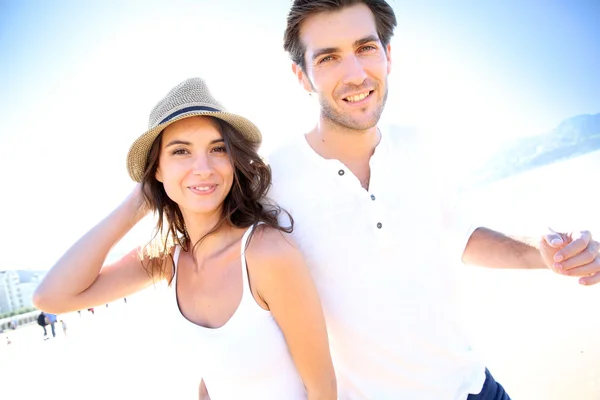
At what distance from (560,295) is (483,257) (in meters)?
6.65

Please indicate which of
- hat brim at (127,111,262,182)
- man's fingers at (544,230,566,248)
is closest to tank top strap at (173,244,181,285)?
hat brim at (127,111,262,182)

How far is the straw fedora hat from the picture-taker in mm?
2330

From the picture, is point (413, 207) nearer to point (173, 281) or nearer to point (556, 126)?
point (173, 281)

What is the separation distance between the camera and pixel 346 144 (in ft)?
8.37

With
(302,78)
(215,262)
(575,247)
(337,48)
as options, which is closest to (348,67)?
(337,48)

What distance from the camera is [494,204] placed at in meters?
29.2

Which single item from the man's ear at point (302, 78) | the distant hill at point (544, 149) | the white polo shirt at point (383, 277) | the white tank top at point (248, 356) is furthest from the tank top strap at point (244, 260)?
the distant hill at point (544, 149)

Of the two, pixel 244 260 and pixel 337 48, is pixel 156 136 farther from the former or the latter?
pixel 337 48

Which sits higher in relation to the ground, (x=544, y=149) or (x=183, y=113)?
(x=544, y=149)

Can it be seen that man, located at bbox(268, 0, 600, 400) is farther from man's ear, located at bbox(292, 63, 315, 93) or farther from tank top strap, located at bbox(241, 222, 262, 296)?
tank top strap, located at bbox(241, 222, 262, 296)

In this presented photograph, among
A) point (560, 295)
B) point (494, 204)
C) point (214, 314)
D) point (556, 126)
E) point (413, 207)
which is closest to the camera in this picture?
point (214, 314)

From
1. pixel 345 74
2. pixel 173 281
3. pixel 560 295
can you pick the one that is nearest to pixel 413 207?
pixel 345 74

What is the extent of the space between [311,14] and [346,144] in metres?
0.83

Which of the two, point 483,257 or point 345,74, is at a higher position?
point 345,74
